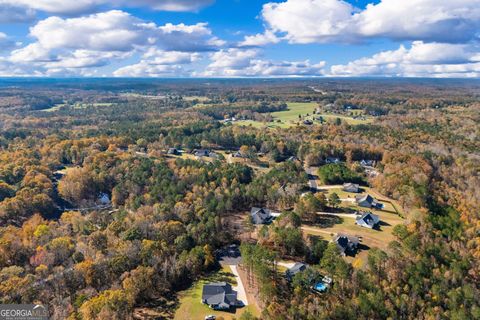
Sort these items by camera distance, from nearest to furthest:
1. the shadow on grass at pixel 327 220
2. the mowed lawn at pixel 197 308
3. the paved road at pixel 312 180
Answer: the mowed lawn at pixel 197 308 → the shadow on grass at pixel 327 220 → the paved road at pixel 312 180

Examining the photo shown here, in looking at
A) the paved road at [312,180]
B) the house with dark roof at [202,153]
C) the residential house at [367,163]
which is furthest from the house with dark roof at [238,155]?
the residential house at [367,163]

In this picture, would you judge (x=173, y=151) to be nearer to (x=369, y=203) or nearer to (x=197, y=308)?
(x=369, y=203)

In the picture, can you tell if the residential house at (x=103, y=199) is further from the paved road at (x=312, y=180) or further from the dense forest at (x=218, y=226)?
the paved road at (x=312, y=180)

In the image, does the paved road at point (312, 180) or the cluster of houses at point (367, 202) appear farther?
the paved road at point (312, 180)

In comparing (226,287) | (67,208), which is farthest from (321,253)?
(67,208)

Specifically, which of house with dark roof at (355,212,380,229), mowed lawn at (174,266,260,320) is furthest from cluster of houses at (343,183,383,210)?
mowed lawn at (174,266,260,320)

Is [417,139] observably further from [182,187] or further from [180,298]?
[180,298]
